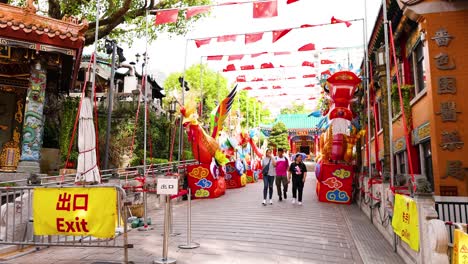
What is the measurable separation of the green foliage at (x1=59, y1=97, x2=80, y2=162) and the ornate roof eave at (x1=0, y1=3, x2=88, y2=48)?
6.58m

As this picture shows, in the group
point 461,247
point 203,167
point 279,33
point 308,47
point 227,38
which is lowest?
point 461,247

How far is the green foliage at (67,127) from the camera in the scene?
50.2 ft

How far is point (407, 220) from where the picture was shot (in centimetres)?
493

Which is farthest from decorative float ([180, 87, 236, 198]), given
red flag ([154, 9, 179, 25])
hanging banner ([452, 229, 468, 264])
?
hanging banner ([452, 229, 468, 264])

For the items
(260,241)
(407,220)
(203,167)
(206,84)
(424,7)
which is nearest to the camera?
(407,220)

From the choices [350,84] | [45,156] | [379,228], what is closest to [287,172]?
[350,84]

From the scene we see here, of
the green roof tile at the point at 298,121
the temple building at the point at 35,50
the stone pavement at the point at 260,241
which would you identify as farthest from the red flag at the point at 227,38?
the green roof tile at the point at 298,121

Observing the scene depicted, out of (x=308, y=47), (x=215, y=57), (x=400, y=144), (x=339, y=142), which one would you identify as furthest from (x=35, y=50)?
(x=400, y=144)

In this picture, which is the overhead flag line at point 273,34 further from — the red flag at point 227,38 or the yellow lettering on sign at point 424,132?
the yellow lettering on sign at point 424,132

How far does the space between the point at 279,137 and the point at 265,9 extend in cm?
3430

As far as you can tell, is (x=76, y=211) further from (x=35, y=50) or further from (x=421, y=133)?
(x=421, y=133)

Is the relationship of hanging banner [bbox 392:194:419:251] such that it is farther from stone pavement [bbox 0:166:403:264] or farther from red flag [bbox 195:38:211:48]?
red flag [bbox 195:38:211:48]

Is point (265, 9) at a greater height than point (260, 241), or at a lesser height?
greater

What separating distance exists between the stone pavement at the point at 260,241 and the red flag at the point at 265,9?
5.66 m
